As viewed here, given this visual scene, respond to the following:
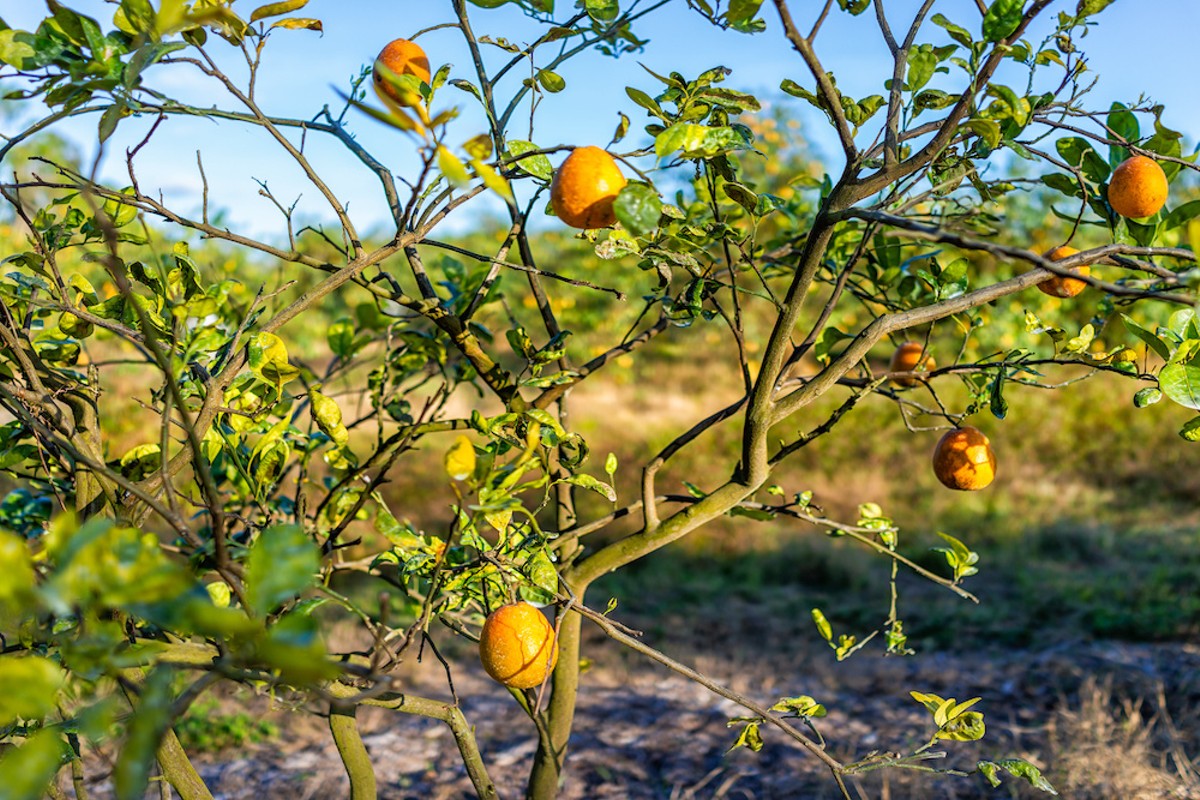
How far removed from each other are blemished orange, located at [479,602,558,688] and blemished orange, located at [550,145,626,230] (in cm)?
41

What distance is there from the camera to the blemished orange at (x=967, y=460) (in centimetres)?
120

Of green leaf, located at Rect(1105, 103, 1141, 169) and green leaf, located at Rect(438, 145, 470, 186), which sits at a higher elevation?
green leaf, located at Rect(1105, 103, 1141, 169)

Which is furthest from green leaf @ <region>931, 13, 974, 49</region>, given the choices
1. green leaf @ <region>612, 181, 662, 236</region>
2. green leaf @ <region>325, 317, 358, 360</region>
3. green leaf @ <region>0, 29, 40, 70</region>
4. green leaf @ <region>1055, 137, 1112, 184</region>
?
green leaf @ <region>325, 317, 358, 360</region>

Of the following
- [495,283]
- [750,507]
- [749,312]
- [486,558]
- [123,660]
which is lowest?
[123,660]

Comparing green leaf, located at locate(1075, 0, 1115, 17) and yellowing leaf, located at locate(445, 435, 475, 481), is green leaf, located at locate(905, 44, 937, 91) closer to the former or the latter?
green leaf, located at locate(1075, 0, 1115, 17)

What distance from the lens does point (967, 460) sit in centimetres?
120

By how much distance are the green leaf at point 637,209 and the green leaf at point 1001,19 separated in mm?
377

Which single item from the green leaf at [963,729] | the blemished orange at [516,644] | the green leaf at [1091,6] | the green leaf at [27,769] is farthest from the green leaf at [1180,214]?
the green leaf at [27,769]

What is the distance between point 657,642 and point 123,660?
281cm

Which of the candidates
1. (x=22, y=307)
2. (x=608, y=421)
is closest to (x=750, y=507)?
(x=22, y=307)

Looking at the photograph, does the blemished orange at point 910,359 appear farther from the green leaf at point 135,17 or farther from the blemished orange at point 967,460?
the green leaf at point 135,17

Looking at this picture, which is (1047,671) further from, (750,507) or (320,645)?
(320,645)

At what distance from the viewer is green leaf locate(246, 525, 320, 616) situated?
1.57 ft

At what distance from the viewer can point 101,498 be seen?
1.11 metres
